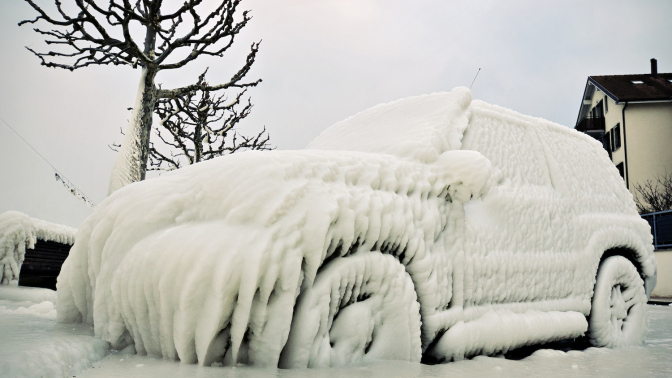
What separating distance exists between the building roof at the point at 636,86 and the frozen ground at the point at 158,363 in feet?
66.9

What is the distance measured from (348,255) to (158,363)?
77 cm

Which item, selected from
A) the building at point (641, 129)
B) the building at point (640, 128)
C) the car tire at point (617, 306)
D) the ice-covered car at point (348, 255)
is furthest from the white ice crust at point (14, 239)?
the building at point (640, 128)

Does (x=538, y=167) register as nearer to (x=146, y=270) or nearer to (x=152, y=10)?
(x=146, y=270)

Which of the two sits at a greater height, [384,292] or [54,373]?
[384,292]

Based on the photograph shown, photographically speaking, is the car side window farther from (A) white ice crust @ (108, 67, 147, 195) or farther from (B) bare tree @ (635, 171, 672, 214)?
(B) bare tree @ (635, 171, 672, 214)

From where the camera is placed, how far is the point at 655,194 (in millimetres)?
19984

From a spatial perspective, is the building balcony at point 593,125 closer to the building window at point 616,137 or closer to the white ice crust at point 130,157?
the building window at point 616,137

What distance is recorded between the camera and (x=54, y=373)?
1323mm

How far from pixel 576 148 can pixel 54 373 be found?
385cm

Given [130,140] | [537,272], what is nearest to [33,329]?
[537,272]

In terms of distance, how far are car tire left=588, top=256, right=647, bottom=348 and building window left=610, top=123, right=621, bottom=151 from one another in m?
20.0

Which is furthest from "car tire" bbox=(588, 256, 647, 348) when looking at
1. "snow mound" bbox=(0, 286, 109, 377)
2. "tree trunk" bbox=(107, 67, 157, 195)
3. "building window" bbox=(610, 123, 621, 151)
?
"building window" bbox=(610, 123, 621, 151)

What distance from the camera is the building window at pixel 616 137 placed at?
2090cm

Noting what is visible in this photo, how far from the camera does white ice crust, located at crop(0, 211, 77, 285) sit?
354cm
